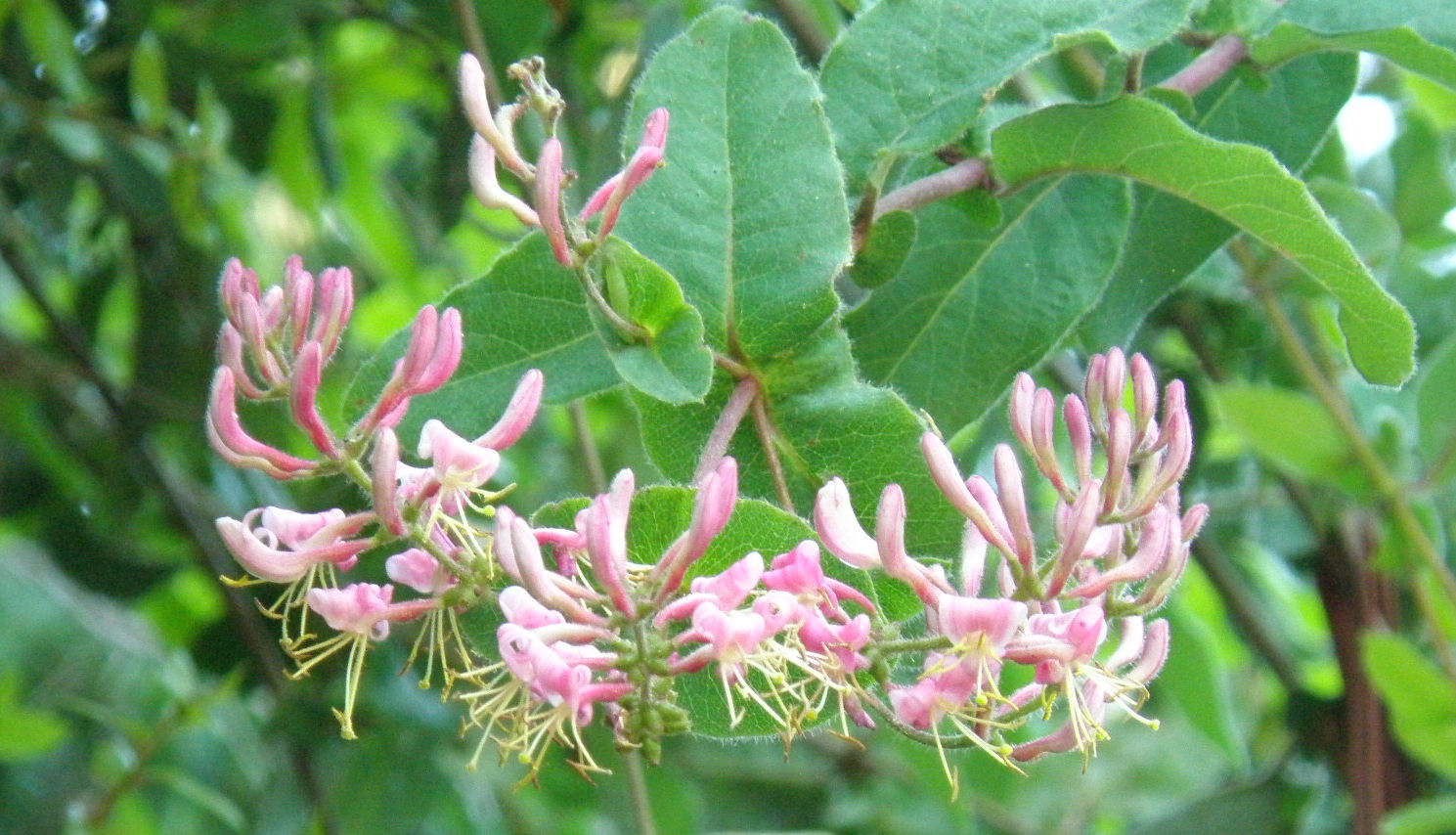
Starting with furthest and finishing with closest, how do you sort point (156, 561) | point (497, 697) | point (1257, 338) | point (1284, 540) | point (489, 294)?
point (156, 561) → point (1284, 540) → point (1257, 338) → point (489, 294) → point (497, 697)

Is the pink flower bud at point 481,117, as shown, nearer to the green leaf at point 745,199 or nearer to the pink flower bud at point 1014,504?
the green leaf at point 745,199

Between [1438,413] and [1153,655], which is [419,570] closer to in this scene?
[1153,655]

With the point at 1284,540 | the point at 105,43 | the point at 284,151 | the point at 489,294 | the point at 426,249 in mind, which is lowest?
the point at 1284,540

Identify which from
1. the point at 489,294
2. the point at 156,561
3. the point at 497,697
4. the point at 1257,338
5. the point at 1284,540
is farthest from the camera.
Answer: the point at 156,561

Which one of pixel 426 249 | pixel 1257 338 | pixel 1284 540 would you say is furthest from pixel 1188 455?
pixel 426 249

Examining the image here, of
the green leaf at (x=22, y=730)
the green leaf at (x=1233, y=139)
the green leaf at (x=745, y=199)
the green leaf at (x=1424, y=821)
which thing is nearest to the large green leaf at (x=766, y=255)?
the green leaf at (x=745, y=199)

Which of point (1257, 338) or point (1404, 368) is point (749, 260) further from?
point (1257, 338)

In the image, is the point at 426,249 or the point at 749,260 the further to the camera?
the point at 426,249
